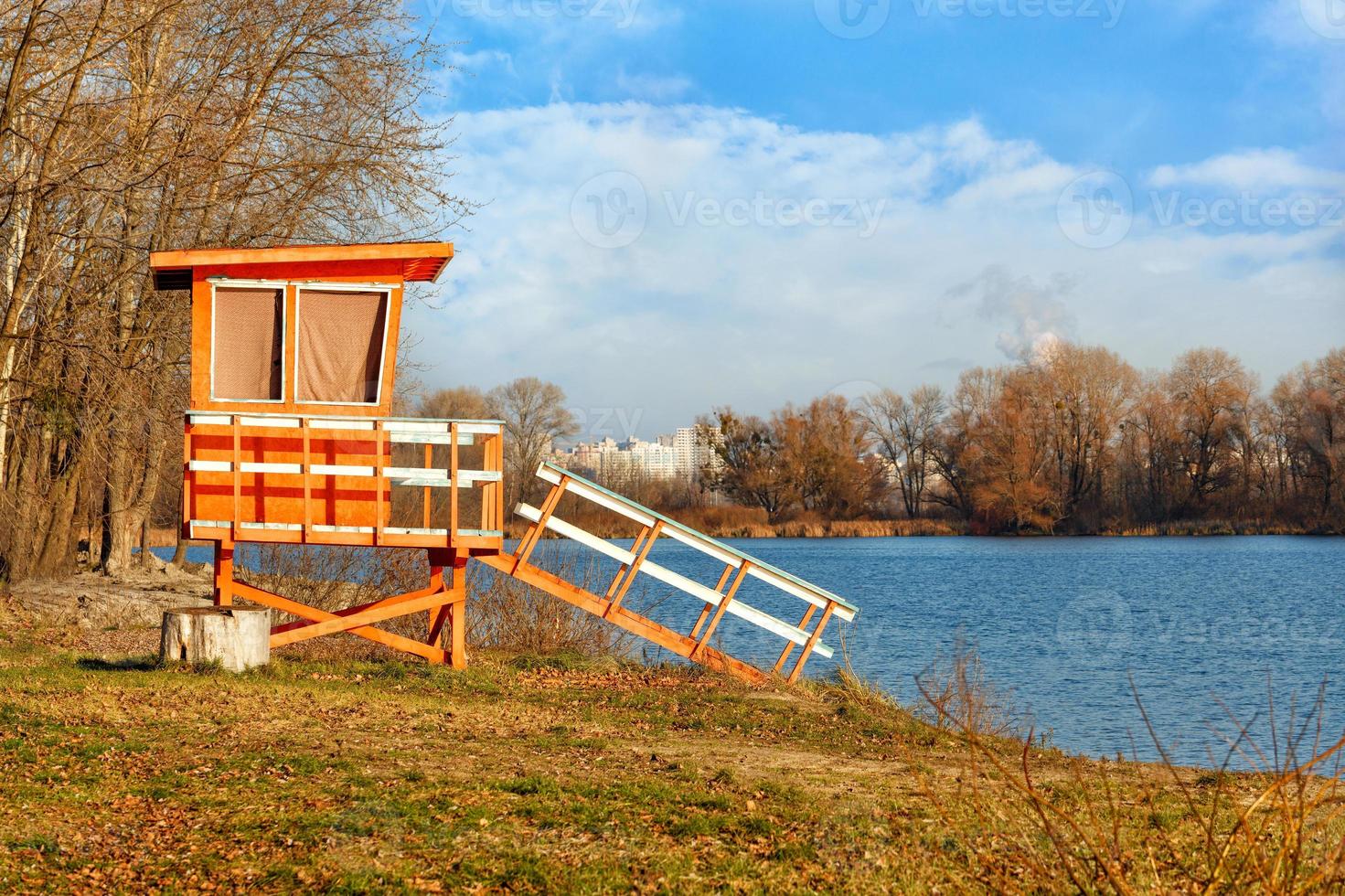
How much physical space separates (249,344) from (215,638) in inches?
151

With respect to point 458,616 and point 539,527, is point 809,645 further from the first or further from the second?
point 458,616

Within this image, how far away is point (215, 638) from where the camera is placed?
12.9m

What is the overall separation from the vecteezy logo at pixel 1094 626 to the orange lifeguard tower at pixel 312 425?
14.0 metres

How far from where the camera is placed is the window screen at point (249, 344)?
48.3 ft

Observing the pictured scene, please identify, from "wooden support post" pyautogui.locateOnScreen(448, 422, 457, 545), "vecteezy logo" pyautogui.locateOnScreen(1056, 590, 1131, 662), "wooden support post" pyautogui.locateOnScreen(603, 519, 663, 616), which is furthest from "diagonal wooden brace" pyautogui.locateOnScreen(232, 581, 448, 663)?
"vecteezy logo" pyautogui.locateOnScreen(1056, 590, 1131, 662)

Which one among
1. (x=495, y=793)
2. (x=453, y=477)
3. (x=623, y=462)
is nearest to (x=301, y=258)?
(x=453, y=477)

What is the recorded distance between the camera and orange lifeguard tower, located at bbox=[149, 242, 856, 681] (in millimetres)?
14234

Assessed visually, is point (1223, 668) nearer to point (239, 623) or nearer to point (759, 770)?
point (759, 770)

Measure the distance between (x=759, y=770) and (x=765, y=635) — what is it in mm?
15525

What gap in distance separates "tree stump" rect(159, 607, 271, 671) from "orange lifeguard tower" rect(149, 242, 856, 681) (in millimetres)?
1331

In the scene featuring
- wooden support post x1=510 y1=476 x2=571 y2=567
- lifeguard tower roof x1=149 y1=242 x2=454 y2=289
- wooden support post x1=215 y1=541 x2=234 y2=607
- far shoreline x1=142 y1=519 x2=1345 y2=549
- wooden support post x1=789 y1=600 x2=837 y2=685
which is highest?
lifeguard tower roof x1=149 y1=242 x2=454 y2=289

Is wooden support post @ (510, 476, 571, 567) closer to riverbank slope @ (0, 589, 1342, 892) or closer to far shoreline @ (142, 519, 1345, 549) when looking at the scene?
riverbank slope @ (0, 589, 1342, 892)

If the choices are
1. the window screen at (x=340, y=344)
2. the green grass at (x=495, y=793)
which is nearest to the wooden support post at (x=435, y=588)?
the green grass at (x=495, y=793)

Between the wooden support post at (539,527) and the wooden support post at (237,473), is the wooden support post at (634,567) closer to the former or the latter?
the wooden support post at (539,527)
